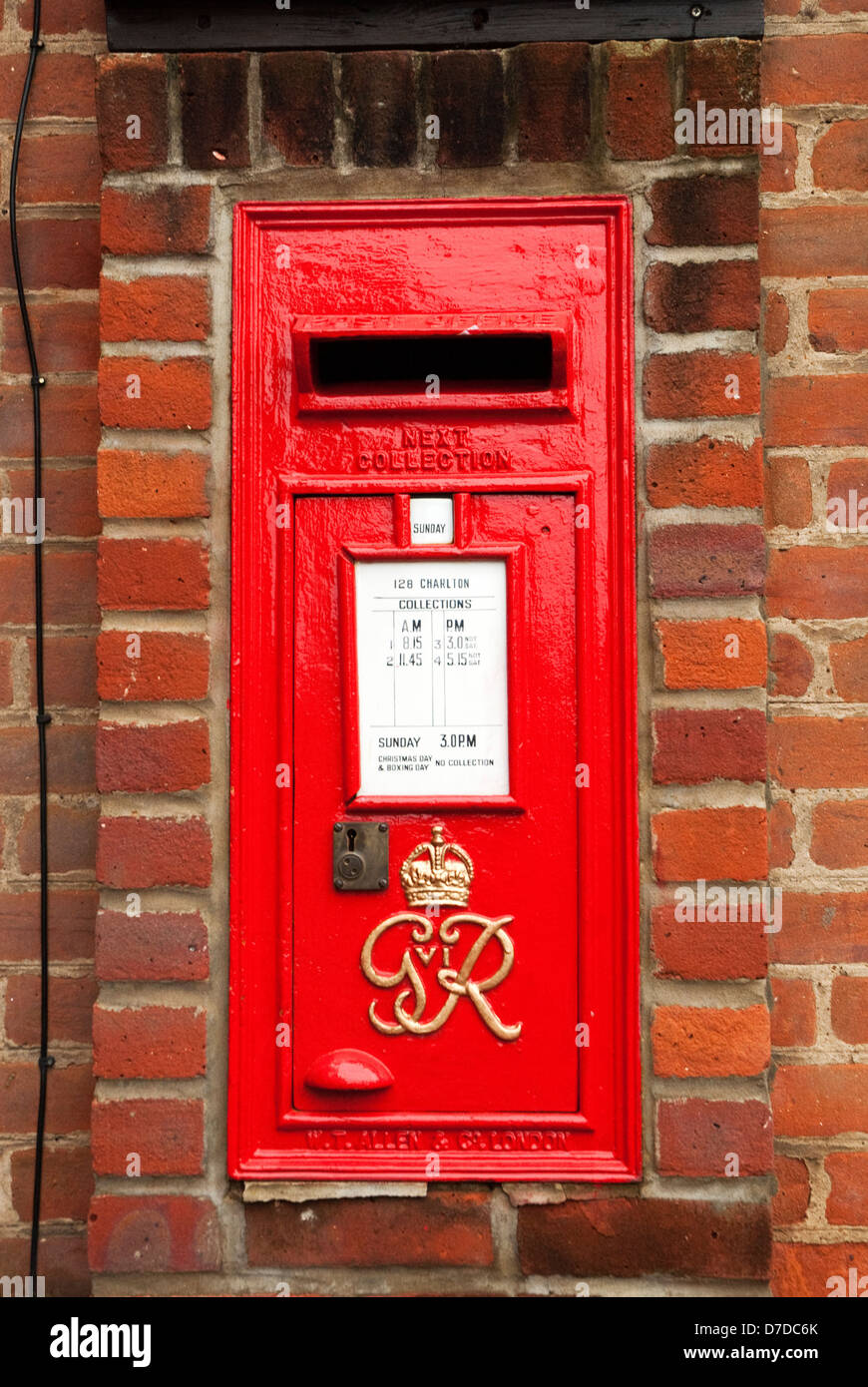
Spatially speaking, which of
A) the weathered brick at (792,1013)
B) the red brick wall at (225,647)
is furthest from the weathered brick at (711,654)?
the weathered brick at (792,1013)

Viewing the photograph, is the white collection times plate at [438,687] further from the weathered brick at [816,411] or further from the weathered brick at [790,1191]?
the weathered brick at [790,1191]

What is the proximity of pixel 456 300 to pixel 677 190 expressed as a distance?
36cm

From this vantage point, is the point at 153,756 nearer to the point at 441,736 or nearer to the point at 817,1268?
the point at 441,736

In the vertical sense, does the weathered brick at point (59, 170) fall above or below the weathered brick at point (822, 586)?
above

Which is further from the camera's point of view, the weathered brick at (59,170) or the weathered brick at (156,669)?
the weathered brick at (59,170)

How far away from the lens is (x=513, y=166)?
59.1 inches

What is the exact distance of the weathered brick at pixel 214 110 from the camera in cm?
150

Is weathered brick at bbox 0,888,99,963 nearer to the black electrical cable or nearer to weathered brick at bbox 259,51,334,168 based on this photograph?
the black electrical cable

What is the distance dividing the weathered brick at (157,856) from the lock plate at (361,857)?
198 mm

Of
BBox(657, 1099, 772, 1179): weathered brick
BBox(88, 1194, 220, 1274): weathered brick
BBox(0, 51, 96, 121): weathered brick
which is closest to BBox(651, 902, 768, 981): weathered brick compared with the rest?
BBox(657, 1099, 772, 1179): weathered brick

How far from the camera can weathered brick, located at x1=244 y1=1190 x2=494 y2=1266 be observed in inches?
57.4

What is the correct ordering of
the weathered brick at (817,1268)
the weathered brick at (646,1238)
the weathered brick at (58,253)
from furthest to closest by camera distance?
the weathered brick at (58,253), the weathered brick at (817,1268), the weathered brick at (646,1238)

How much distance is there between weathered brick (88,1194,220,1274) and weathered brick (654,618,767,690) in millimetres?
1016

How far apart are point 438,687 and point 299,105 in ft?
2.86
